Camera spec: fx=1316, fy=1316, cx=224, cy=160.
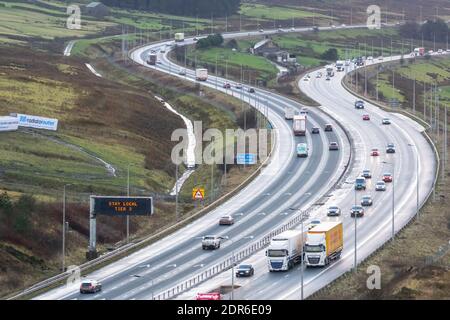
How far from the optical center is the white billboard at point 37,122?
155 meters

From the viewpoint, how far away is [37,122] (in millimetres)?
157125

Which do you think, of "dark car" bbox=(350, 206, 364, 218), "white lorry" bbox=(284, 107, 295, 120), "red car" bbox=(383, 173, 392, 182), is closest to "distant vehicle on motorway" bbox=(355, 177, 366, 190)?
"red car" bbox=(383, 173, 392, 182)

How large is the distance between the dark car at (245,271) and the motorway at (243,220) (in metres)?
4.37

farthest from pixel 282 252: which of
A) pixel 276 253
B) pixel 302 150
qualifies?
pixel 302 150

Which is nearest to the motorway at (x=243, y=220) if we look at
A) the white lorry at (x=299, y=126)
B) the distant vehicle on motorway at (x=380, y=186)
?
the white lorry at (x=299, y=126)

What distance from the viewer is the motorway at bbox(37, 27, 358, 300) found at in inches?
3885

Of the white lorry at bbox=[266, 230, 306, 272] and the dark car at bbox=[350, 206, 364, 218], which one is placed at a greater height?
the white lorry at bbox=[266, 230, 306, 272]

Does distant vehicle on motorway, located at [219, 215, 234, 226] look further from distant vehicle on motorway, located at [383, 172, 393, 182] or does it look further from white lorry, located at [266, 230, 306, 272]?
distant vehicle on motorway, located at [383, 172, 393, 182]

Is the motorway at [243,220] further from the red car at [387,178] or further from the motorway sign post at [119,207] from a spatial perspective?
the red car at [387,178]

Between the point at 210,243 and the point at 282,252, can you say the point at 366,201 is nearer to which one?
the point at 210,243

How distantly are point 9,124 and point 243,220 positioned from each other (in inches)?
1512

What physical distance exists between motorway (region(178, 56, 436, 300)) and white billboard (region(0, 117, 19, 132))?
38847mm

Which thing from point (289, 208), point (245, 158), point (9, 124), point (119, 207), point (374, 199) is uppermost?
point (119, 207)

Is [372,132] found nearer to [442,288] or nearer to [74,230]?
[74,230]
